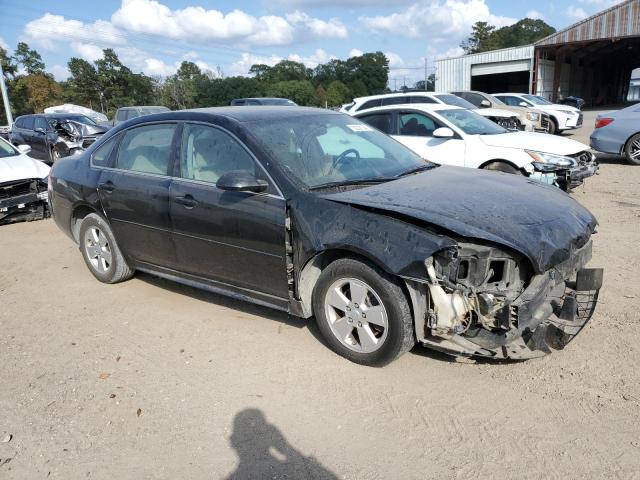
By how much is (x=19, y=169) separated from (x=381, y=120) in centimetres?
609

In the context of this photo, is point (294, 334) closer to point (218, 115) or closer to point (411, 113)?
point (218, 115)

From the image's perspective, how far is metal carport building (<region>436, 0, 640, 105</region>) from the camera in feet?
112

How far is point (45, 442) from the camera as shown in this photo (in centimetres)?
300

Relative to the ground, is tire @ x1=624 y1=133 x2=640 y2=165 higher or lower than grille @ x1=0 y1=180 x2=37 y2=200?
lower

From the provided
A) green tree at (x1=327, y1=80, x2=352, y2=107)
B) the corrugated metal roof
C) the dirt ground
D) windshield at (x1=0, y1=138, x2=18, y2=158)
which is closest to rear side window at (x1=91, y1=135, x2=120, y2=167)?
the dirt ground

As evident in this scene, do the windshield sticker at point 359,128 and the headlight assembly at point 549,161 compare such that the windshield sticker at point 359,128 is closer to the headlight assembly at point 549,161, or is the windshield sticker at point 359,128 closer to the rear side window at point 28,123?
the headlight assembly at point 549,161

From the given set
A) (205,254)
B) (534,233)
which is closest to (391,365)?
(534,233)

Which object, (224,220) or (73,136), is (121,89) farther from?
(224,220)

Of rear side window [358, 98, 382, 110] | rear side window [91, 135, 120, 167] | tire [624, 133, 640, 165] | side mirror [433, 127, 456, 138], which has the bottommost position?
tire [624, 133, 640, 165]

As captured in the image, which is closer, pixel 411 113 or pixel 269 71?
pixel 411 113

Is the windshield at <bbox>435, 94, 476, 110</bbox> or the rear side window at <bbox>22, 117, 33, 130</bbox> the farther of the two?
the rear side window at <bbox>22, 117, 33, 130</bbox>

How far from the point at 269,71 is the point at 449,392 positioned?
98.8m

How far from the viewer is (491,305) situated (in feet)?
10.0

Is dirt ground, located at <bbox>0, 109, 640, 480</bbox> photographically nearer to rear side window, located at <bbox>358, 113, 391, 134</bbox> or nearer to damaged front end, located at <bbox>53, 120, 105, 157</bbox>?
rear side window, located at <bbox>358, 113, 391, 134</bbox>
